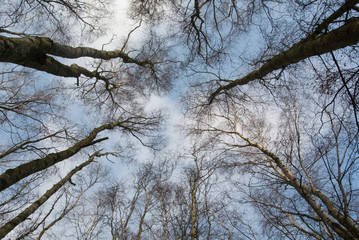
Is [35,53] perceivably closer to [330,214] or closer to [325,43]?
[325,43]

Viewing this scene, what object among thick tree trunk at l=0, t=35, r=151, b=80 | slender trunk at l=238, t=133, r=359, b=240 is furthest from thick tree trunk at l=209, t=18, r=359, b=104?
thick tree trunk at l=0, t=35, r=151, b=80

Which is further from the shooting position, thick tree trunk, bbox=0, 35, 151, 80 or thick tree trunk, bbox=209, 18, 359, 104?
thick tree trunk, bbox=0, 35, 151, 80

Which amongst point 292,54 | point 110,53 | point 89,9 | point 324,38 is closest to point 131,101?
point 110,53

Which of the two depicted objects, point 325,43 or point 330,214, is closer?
point 325,43

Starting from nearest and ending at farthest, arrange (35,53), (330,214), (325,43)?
(325,43)
(35,53)
(330,214)

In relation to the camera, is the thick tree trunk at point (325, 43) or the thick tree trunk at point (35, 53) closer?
the thick tree trunk at point (325, 43)

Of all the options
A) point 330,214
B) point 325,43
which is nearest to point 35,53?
point 325,43

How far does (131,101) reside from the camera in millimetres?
8461

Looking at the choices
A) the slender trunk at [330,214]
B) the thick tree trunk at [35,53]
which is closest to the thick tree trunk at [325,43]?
the slender trunk at [330,214]

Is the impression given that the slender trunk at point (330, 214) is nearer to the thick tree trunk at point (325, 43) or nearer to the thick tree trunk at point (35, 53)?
the thick tree trunk at point (325, 43)

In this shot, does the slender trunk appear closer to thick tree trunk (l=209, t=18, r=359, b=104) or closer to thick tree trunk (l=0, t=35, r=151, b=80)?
thick tree trunk (l=209, t=18, r=359, b=104)

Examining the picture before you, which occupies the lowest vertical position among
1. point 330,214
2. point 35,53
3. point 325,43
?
point 35,53

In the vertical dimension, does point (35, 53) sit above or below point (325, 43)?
below

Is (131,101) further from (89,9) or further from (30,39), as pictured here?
(30,39)
